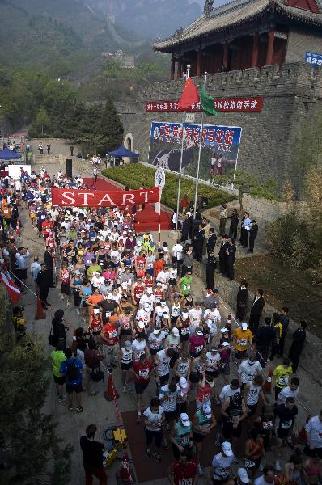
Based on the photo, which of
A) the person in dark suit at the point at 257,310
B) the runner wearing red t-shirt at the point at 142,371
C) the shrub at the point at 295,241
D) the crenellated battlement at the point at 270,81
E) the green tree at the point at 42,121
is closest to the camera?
the runner wearing red t-shirt at the point at 142,371

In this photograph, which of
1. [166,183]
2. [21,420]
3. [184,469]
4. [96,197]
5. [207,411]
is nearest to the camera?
[21,420]

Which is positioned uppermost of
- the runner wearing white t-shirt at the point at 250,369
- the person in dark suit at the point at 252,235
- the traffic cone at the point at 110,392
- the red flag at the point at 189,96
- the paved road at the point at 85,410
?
the red flag at the point at 189,96

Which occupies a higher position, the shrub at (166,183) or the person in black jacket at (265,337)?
the shrub at (166,183)

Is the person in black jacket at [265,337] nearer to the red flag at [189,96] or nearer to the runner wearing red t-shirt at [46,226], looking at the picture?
the runner wearing red t-shirt at [46,226]

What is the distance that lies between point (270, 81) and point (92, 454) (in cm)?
2116

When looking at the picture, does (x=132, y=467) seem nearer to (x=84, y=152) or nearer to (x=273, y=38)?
(x=273, y=38)

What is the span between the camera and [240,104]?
81.8ft

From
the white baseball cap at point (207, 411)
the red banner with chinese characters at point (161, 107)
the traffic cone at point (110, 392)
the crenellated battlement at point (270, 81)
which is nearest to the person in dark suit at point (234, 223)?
the crenellated battlement at point (270, 81)

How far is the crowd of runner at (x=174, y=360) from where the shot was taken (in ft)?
22.5

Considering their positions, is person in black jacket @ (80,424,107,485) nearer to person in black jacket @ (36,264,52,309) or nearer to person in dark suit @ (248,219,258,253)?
person in black jacket @ (36,264,52,309)

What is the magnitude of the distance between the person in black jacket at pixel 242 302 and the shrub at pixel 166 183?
35.3 ft

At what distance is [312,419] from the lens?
712 centimetres

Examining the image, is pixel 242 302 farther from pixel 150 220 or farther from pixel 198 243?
pixel 150 220

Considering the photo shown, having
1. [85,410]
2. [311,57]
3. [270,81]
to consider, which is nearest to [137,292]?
[85,410]
